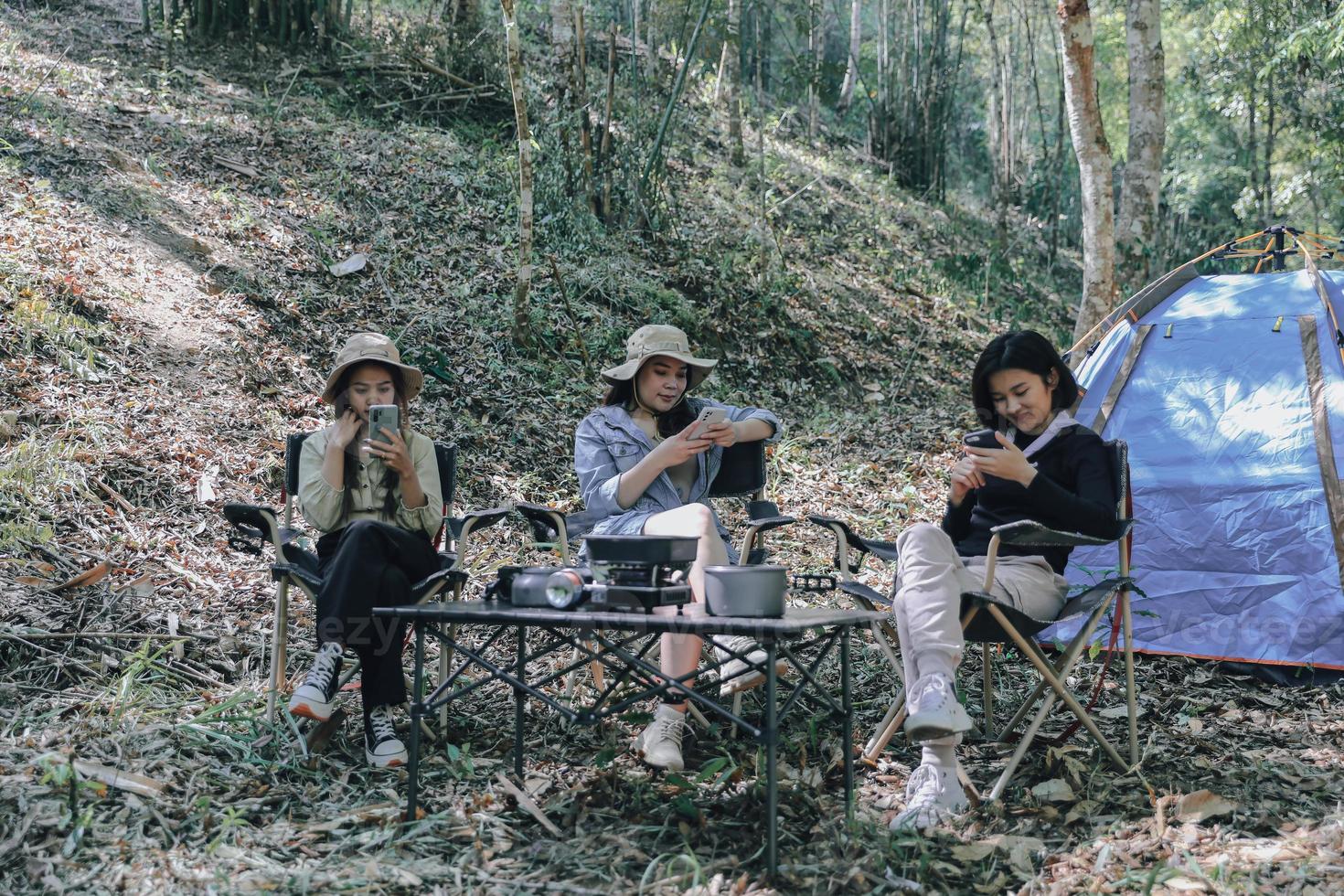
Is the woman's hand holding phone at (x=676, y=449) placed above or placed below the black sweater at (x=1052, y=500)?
above

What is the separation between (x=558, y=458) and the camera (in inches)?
201

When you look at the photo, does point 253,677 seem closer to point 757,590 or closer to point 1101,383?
point 757,590

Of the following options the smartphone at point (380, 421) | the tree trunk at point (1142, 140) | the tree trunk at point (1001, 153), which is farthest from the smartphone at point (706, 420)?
the tree trunk at point (1001, 153)

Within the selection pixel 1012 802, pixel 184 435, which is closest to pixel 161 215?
pixel 184 435

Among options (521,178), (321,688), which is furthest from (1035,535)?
(521,178)

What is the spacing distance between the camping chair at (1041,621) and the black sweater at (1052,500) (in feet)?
0.13

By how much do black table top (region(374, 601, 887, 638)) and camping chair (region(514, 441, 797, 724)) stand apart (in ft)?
2.01

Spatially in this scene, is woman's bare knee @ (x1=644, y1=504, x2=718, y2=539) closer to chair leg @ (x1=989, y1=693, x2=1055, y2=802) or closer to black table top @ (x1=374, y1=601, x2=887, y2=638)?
black table top @ (x1=374, y1=601, x2=887, y2=638)

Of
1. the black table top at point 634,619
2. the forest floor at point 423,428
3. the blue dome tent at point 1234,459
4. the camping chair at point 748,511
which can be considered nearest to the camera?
the black table top at point 634,619

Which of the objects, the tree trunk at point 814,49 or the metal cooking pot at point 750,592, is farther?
the tree trunk at point 814,49

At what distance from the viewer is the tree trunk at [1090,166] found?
5.55 metres

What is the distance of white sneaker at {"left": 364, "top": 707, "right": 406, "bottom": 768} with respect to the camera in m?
Answer: 2.65

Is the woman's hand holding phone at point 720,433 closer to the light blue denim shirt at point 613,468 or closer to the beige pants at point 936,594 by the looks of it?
the light blue denim shirt at point 613,468

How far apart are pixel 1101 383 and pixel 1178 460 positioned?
47 cm
